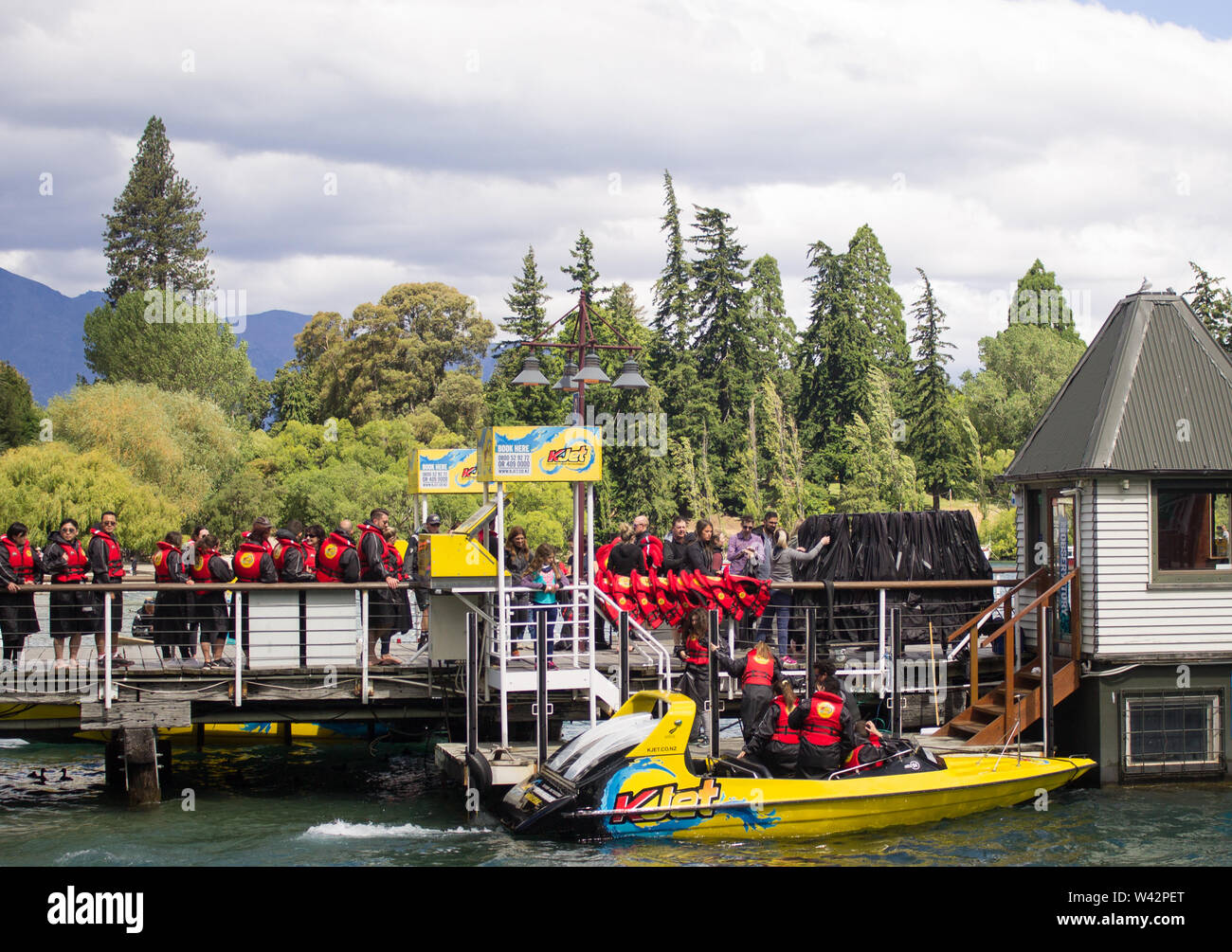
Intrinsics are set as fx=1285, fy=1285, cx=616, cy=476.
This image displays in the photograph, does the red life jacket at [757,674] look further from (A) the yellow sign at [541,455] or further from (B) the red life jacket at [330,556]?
(B) the red life jacket at [330,556]

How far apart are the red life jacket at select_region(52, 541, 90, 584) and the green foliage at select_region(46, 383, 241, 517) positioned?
40.3 m

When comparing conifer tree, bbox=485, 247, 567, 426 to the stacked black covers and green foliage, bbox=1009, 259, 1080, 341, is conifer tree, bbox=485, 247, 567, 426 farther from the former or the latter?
the stacked black covers

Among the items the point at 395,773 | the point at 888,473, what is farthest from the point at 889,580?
the point at 888,473

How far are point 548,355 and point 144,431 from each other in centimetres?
2522

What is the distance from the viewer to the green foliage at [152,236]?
89.4 meters

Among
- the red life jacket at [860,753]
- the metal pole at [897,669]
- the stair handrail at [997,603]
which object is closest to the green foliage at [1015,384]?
the stair handrail at [997,603]

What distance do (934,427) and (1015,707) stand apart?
168ft

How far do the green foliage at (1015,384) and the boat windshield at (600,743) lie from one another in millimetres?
53456

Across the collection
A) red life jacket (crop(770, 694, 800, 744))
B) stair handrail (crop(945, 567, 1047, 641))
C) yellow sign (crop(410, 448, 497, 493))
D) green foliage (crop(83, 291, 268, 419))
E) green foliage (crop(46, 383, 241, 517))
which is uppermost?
green foliage (crop(83, 291, 268, 419))

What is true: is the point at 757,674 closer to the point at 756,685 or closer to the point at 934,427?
the point at 756,685

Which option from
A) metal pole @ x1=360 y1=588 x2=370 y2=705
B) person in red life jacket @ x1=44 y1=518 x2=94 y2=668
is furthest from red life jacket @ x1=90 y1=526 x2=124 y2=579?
metal pole @ x1=360 y1=588 x2=370 y2=705

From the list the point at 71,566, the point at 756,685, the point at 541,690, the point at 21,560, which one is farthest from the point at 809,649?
the point at 21,560
